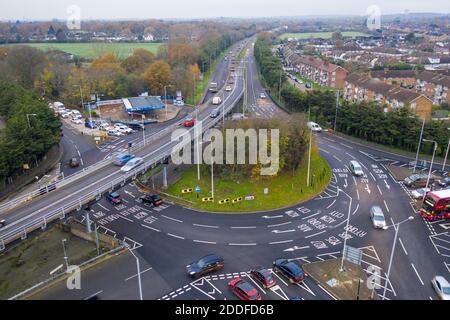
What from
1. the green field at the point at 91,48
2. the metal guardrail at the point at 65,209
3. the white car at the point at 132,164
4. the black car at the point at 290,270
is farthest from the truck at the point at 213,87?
the black car at the point at 290,270

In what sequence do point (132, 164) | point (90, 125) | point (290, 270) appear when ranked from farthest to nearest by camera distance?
1. point (90, 125)
2. point (132, 164)
3. point (290, 270)

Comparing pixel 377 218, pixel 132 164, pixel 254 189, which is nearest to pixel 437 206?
pixel 377 218

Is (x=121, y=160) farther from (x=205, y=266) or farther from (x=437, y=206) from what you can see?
(x=437, y=206)

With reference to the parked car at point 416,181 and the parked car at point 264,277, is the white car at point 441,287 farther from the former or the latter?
the parked car at point 416,181

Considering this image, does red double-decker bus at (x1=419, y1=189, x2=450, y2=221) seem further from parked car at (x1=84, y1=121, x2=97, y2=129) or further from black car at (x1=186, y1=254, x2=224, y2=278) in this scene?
parked car at (x1=84, y1=121, x2=97, y2=129)

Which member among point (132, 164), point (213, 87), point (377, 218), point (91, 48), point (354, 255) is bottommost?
point (377, 218)
